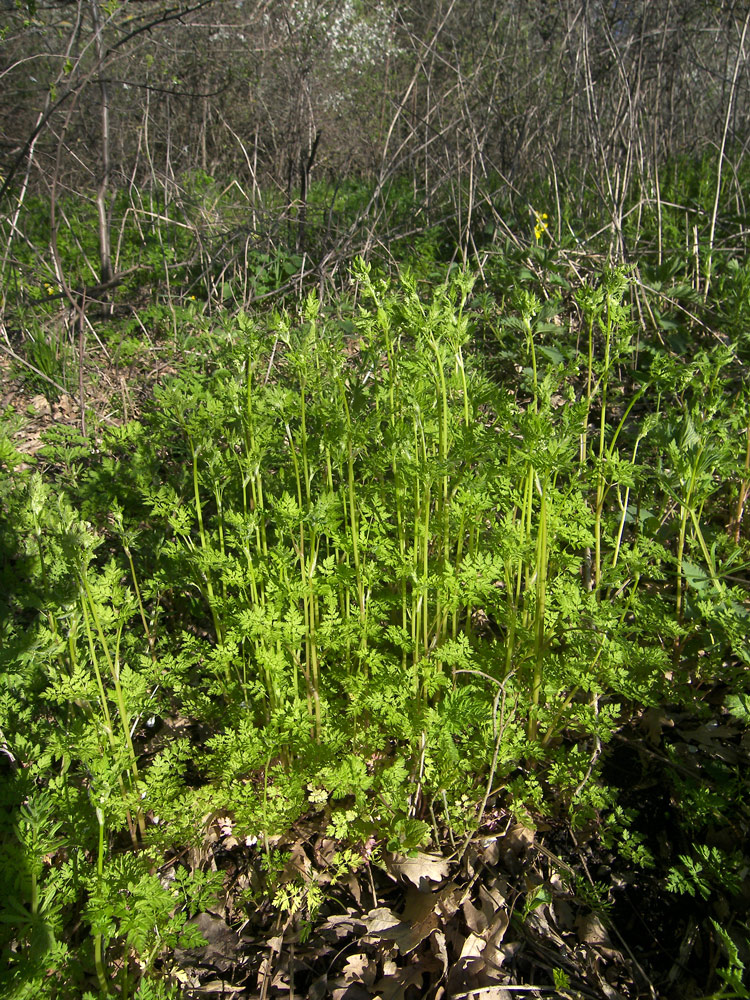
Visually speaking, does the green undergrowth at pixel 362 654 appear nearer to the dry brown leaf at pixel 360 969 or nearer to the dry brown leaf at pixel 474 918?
the dry brown leaf at pixel 474 918

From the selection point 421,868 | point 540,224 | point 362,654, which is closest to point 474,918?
point 421,868

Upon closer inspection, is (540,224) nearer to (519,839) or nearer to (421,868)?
(519,839)

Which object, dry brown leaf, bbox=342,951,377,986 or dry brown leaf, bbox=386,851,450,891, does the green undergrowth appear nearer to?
dry brown leaf, bbox=386,851,450,891

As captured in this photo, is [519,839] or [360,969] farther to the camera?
[519,839]

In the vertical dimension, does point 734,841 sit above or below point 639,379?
below

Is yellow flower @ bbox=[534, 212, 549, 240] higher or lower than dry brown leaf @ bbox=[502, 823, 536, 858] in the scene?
higher

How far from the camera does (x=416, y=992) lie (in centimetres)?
175

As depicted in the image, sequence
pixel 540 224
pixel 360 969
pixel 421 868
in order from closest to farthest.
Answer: pixel 360 969
pixel 421 868
pixel 540 224

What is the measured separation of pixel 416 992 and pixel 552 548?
50.7 inches

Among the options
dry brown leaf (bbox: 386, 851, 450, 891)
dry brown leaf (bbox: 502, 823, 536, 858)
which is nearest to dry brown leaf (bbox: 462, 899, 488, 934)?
dry brown leaf (bbox: 386, 851, 450, 891)

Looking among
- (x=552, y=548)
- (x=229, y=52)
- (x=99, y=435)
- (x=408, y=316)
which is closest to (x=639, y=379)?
(x=552, y=548)

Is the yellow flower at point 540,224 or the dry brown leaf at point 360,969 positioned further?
the yellow flower at point 540,224

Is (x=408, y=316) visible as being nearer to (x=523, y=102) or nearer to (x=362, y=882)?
(x=362, y=882)

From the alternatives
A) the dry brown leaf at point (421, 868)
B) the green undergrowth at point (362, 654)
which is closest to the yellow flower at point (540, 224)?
the green undergrowth at point (362, 654)
